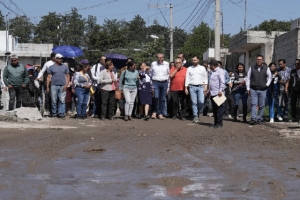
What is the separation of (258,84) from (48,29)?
76.2 meters

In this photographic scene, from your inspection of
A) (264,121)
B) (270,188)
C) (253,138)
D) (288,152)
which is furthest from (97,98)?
(270,188)

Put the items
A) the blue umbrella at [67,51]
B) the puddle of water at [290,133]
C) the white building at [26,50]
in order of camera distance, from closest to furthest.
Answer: the puddle of water at [290,133] → the blue umbrella at [67,51] → the white building at [26,50]

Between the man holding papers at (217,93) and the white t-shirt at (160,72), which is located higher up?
the white t-shirt at (160,72)

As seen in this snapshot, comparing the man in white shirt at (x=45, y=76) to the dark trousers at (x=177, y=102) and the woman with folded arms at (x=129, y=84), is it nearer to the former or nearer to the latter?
the woman with folded arms at (x=129, y=84)

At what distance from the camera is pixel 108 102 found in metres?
16.8

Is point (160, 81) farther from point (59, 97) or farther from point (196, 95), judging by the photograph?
point (59, 97)

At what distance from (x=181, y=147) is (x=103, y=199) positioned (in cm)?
448

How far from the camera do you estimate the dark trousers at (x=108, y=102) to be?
16.6 metres

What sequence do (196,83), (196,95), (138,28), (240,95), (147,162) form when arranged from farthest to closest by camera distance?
(138,28)
(240,95)
(196,95)
(196,83)
(147,162)

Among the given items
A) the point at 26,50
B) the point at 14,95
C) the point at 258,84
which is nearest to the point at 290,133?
the point at 258,84

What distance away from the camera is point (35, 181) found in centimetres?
750

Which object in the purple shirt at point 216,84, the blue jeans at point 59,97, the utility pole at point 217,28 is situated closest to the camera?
the purple shirt at point 216,84

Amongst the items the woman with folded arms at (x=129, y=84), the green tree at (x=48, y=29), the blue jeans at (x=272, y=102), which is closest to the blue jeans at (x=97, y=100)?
the woman with folded arms at (x=129, y=84)

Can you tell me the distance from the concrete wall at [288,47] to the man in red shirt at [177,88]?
6046 mm
